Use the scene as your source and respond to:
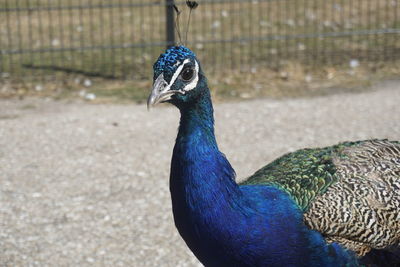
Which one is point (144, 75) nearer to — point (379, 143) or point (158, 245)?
point (158, 245)

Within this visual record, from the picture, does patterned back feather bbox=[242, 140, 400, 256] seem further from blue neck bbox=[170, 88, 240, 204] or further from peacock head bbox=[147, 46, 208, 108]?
peacock head bbox=[147, 46, 208, 108]

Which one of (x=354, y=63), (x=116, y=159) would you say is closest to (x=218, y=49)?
(x=354, y=63)

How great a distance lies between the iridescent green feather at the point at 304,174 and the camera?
2744 millimetres

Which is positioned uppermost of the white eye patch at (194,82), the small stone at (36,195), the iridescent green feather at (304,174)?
the white eye patch at (194,82)

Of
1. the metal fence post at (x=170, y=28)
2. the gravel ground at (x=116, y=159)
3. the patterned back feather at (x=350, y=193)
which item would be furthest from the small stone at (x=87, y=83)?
the patterned back feather at (x=350, y=193)

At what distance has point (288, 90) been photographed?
6.43 metres

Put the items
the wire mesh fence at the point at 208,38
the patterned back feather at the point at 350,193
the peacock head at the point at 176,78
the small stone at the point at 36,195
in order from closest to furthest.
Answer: the peacock head at the point at 176,78
the patterned back feather at the point at 350,193
the small stone at the point at 36,195
the wire mesh fence at the point at 208,38

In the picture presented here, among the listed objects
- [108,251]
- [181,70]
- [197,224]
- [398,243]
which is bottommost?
[108,251]

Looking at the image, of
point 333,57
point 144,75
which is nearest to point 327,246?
point 144,75

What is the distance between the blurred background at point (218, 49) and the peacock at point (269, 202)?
340 cm

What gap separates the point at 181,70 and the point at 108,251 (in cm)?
166

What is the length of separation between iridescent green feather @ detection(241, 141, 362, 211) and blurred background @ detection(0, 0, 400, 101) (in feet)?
10.2

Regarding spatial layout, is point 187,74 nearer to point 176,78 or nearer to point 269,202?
point 176,78

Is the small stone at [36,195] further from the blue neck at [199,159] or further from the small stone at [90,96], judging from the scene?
the blue neck at [199,159]
